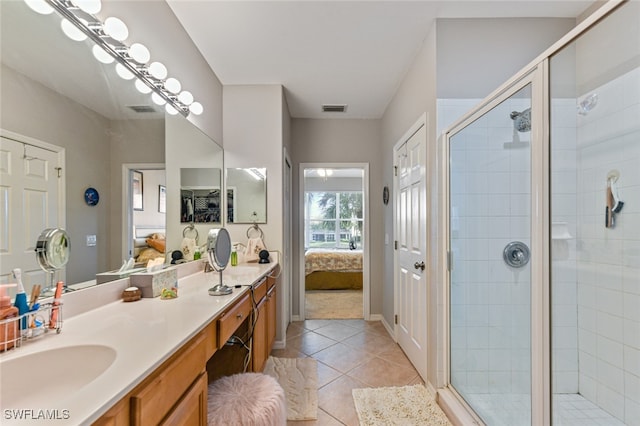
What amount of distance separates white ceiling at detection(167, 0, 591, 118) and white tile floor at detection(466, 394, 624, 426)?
227cm

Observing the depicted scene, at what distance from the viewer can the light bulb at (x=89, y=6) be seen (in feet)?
3.92

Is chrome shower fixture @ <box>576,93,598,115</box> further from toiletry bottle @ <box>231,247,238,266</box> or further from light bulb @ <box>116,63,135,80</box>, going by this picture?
toiletry bottle @ <box>231,247,238,266</box>

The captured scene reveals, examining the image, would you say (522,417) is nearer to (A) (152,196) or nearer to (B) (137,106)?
(A) (152,196)

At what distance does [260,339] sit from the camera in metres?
2.09

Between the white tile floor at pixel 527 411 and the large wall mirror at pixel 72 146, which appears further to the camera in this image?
the white tile floor at pixel 527 411

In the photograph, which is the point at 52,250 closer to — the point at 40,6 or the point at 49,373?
the point at 49,373

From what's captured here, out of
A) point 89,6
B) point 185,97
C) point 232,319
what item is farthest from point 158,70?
point 232,319

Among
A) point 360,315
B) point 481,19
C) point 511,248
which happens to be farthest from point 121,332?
point 360,315

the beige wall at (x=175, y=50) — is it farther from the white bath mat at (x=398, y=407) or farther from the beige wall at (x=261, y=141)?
the white bath mat at (x=398, y=407)

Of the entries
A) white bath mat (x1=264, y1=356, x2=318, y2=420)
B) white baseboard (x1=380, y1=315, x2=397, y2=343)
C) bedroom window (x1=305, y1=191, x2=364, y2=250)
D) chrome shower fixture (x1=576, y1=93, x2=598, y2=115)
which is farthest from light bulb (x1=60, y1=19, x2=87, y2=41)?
bedroom window (x1=305, y1=191, x2=364, y2=250)

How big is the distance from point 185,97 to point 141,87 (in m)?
0.44

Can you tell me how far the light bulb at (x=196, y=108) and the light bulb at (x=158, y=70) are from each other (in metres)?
0.37

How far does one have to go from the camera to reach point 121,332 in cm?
99

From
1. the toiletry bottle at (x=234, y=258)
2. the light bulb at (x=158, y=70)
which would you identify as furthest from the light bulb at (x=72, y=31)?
the toiletry bottle at (x=234, y=258)
